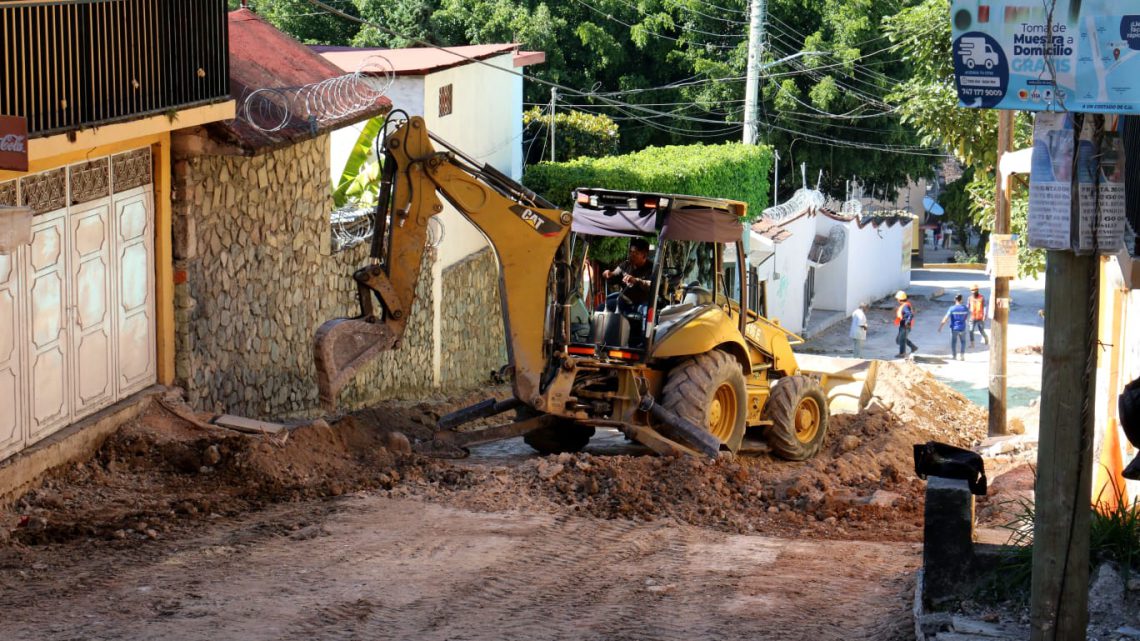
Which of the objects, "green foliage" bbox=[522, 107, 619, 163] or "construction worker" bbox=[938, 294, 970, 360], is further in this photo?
"green foliage" bbox=[522, 107, 619, 163]

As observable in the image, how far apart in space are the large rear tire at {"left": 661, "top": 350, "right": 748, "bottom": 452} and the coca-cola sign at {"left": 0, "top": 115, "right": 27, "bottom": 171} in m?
6.42

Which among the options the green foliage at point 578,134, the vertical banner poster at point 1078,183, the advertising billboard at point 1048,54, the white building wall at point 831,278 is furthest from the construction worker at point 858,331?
the advertising billboard at point 1048,54

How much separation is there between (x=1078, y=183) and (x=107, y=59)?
7.66 metres

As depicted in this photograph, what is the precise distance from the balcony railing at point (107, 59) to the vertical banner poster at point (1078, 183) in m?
6.84

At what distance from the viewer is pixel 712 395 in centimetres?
1327

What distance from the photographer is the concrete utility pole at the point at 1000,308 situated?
18719 millimetres

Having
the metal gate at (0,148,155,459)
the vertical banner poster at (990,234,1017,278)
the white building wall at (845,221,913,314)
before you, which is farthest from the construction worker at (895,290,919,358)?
the metal gate at (0,148,155,459)

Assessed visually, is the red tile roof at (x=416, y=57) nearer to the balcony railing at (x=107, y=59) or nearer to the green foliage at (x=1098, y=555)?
the balcony railing at (x=107, y=59)

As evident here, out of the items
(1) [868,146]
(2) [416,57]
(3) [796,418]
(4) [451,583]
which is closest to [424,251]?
(4) [451,583]

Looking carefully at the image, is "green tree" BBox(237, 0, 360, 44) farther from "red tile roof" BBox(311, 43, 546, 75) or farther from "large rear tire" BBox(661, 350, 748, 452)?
"large rear tire" BBox(661, 350, 748, 452)

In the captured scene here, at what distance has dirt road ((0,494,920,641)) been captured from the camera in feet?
25.1

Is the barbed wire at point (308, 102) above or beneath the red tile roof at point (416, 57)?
beneath

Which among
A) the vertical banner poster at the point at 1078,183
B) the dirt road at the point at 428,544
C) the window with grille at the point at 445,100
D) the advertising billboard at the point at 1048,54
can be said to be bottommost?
the dirt road at the point at 428,544

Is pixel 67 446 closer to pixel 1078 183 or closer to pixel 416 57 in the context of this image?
pixel 1078 183
